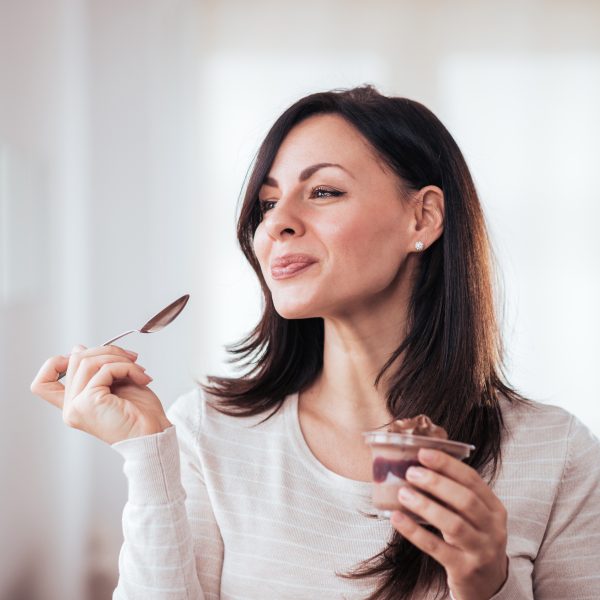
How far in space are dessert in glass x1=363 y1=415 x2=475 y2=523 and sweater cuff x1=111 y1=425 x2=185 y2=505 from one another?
1.38 feet

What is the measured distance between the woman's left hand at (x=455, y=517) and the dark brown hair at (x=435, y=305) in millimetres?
437

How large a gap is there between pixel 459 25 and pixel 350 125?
2308 millimetres

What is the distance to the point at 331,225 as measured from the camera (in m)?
1.52

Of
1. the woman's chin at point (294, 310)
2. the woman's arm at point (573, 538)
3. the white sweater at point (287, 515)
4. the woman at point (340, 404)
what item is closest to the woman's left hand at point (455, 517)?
the woman at point (340, 404)

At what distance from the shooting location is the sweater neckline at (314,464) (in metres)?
1.52

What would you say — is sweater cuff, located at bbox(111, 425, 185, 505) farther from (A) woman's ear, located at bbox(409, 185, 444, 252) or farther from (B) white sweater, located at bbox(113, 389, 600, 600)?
(A) woman's ear, located at bbox(409, 185, 444, 252)

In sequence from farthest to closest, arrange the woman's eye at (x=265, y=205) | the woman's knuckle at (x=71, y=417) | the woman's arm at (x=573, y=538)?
1. the woman's eye at (x=265, y=205)
2. the woman's arm at (x=573, y=538)
3. the woman's knuckle at (x=71, y=417)

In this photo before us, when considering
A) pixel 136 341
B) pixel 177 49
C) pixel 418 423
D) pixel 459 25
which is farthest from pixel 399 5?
pixel 418 423

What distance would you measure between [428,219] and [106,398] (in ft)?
2.41

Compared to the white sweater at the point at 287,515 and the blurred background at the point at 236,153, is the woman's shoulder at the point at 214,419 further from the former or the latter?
the blurred background at the point at 236,153

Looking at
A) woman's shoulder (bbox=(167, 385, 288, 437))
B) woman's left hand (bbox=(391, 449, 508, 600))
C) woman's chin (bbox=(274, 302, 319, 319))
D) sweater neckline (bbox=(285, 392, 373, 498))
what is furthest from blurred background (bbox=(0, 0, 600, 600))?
woman's left hand (bbox=(391, 449, 508, 600))

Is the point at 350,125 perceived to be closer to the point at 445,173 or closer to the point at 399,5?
the point at 445,173

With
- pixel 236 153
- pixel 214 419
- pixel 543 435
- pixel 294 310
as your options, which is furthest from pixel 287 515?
pixel 236 153

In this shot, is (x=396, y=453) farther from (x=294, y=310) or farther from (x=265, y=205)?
(x=265, y=205)
